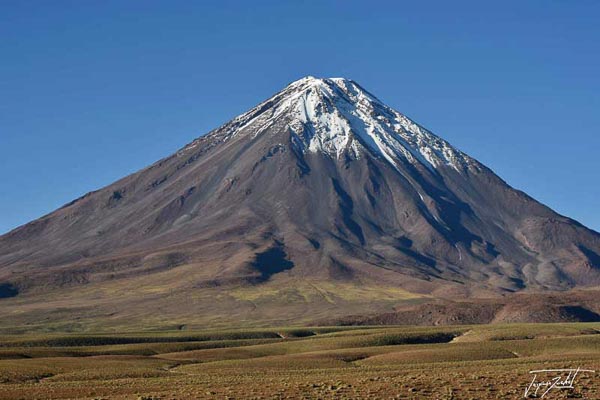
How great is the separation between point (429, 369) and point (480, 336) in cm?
5577

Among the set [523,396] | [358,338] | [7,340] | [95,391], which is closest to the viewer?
[523,396]

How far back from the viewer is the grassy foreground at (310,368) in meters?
52.5

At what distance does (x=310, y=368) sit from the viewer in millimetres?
79312

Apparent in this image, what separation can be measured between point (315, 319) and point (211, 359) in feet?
348

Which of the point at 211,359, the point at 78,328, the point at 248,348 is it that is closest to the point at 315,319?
the point at 78,328

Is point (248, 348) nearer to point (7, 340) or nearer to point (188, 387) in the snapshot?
point (7, 340)

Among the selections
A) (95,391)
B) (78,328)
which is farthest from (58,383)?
(78,328)

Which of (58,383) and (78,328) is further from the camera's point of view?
(78,328)

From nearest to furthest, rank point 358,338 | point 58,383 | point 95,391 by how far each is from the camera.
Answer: point 95,391, point 58,383, point 358,338

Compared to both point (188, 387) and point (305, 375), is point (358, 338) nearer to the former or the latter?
point (305, 375)

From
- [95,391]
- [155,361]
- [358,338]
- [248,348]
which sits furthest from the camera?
[358,338]

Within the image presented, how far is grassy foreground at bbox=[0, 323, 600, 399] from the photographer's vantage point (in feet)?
172

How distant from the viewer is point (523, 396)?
158 ft

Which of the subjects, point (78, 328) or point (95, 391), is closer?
point (95, 391)
